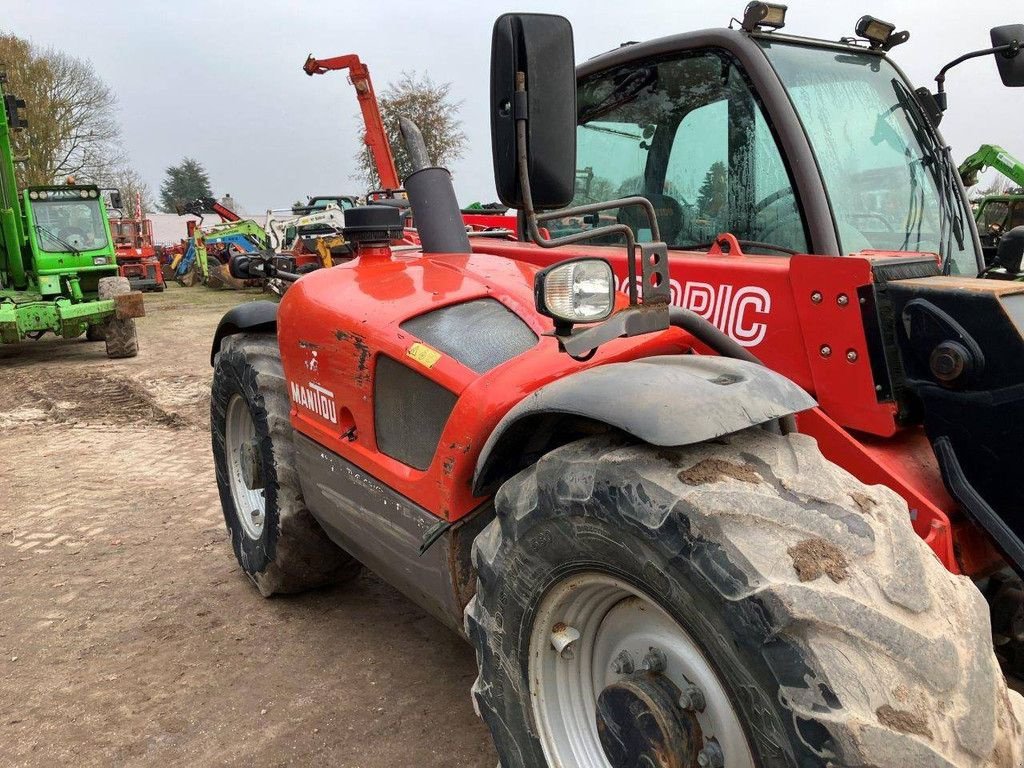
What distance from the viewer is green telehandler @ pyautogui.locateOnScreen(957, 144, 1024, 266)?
3.43 metres

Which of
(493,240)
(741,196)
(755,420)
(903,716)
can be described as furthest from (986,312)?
(493,240)

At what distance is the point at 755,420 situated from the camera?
5.41 feet

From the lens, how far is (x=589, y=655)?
1938 millimetres

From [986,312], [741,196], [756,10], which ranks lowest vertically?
[986,312]

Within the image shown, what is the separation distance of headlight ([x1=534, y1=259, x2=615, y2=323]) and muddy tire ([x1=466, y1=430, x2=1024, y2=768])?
0.94 feet

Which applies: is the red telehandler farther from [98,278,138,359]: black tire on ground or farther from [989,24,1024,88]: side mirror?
[98,278,138,359]: black tire on ground

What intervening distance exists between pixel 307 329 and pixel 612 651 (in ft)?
5.35

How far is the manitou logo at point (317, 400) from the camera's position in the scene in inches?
112

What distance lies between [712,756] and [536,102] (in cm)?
133

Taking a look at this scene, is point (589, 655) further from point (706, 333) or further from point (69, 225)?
point (69, 225)

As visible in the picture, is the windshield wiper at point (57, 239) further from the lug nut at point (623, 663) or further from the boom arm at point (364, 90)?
the lug nut at point (623, 663)

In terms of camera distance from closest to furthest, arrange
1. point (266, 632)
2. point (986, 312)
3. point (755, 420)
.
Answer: point (755, 420), point (986, 312), point (266, 632)

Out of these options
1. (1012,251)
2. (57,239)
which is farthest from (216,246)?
(1012,251)

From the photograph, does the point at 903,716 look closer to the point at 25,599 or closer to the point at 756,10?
the point at 756,10
